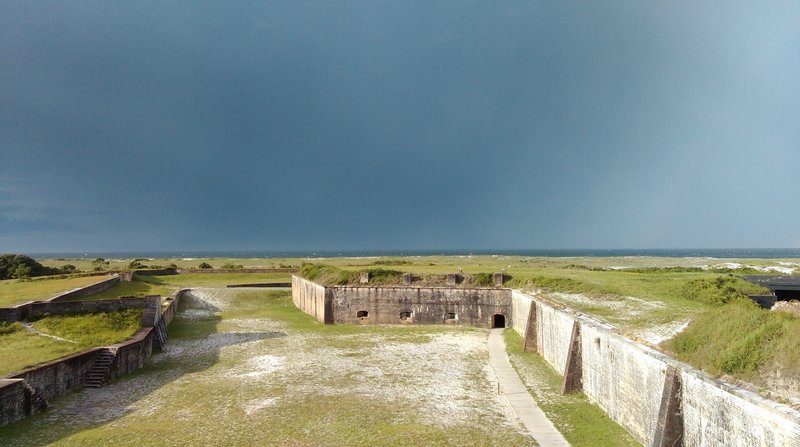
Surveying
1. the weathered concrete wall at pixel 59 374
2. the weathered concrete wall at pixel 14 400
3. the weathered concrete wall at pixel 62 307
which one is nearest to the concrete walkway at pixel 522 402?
the weathered concrete wall at pixel 14 400

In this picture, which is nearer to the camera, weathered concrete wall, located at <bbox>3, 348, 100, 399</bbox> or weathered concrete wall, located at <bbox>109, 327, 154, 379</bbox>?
weathered concrete wall, located at <bbox>3, 348, 100, 399</bbox>

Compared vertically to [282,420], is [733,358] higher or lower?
higher

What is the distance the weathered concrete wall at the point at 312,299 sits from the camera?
32375mm

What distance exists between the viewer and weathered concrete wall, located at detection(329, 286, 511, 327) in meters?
30.9

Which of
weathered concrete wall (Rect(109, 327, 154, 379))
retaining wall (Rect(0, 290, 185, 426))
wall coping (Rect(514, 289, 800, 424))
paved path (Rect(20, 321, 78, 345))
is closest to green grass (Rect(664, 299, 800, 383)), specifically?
wall coping (Rect(514, 289, 800, 424))

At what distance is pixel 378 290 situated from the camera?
32250 millimetres

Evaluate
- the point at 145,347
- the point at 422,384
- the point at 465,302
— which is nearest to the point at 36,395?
the point at 145,347

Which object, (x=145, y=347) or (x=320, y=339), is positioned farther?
(x=320, y=339)

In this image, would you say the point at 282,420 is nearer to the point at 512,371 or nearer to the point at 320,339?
the point at 512,371

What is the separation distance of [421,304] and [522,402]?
15933 mm

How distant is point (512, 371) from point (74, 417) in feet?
53.4

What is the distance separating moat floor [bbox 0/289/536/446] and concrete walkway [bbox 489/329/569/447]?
33 cm

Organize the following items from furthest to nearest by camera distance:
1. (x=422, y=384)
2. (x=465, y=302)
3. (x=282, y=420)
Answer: (x=465, y=302) → (x=422, y=384) → (x=282, y=420)

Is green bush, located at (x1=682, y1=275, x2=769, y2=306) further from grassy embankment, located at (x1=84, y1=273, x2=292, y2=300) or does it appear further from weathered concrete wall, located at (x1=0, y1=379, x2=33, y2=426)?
grassy embankment, located at (x1=84, y1=273, x2=292, y2=300)
